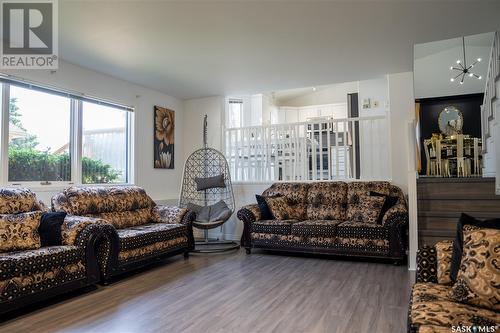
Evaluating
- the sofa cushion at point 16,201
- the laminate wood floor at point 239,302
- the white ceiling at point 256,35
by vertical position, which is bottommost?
the laminate wood floor at point 239,302

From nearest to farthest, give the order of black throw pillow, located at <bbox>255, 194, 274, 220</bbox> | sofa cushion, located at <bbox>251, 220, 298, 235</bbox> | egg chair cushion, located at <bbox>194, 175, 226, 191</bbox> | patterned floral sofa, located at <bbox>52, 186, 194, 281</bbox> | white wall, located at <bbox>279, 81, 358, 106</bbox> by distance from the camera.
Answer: patterned floral sofa, located at <bbox>52, 186, 194, 281</bbox>
sofa cushion, located at <bbox>251, 220, 298, 235</bbox>
black throw pillow, located at <bbox>255, 194, 274, 220</bbox>
egg chair cushion, located at <bbox>194, 175, 226, 191</bbox>
white wall, located at <bbox>279, 81, 358, 106</bbox>

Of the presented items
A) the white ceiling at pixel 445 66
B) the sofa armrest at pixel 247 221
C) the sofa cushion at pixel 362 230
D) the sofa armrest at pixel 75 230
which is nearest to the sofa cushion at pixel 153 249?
the sofa armrest at pixel 75 230

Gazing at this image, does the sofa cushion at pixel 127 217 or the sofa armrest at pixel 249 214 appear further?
the sofa armrest at pixel 249 214

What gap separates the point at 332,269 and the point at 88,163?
3.54 m

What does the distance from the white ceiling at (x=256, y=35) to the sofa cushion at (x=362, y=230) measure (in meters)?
2.17

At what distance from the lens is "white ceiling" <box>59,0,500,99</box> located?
2.90 m

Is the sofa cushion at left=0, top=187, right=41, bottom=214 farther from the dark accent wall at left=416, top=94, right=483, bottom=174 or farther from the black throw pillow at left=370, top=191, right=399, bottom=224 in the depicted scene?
the dark accent wall at left=416, top=94, right=483, bottom=174

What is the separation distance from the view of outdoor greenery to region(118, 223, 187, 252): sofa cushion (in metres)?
1.13

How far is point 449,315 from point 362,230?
2668 mm

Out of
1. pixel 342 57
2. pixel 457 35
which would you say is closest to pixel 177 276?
pixel 342 57

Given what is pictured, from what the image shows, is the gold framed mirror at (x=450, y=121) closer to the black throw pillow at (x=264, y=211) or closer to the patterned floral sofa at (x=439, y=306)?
the black throw pillow at (x=264, y=211)

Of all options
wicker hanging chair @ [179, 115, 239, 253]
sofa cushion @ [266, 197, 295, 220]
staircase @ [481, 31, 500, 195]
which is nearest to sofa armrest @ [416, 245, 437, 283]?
staircase @ [481, 31, 500, 195]

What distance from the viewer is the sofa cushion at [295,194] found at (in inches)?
193

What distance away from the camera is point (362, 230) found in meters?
Result: 4.04
